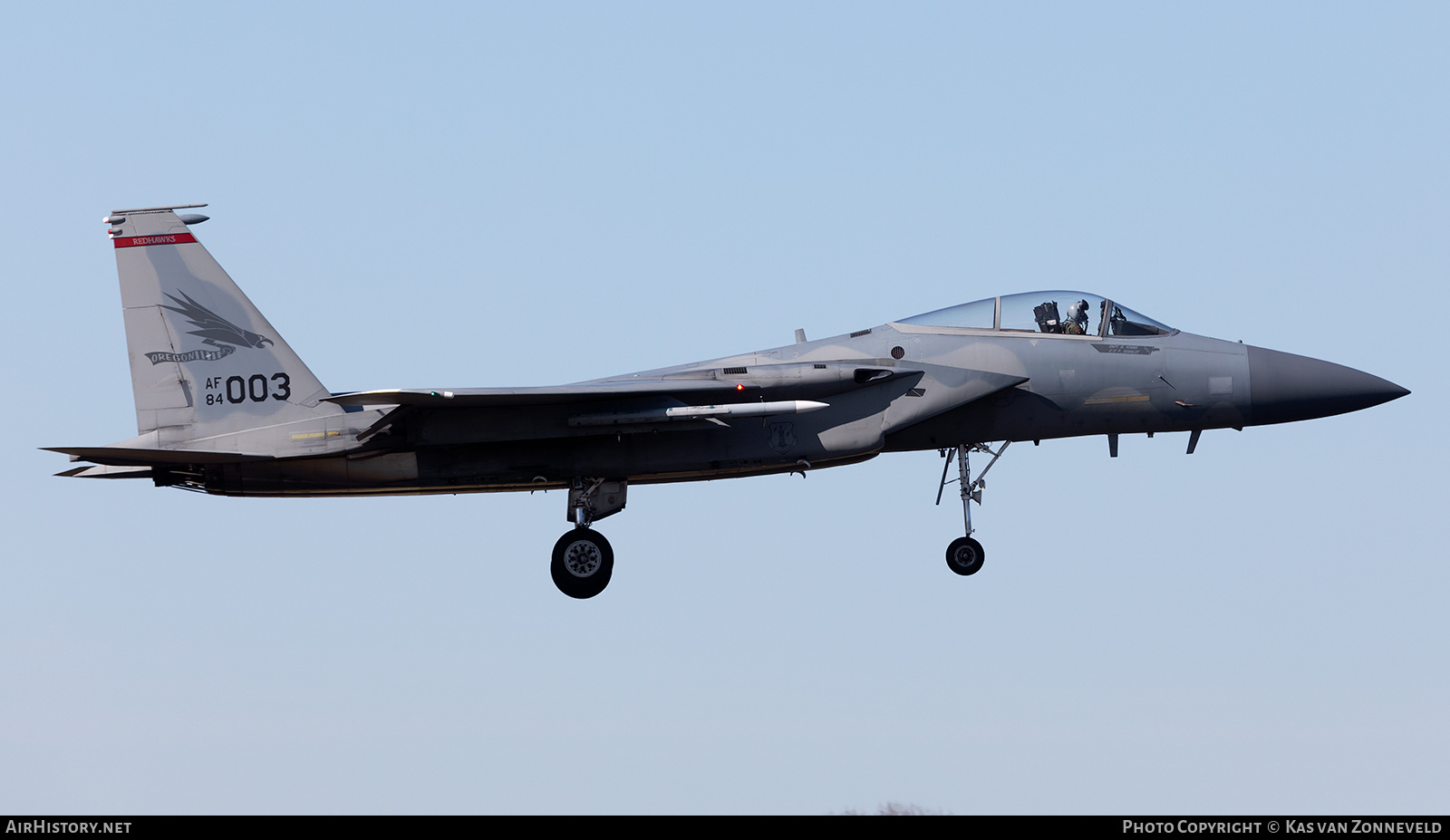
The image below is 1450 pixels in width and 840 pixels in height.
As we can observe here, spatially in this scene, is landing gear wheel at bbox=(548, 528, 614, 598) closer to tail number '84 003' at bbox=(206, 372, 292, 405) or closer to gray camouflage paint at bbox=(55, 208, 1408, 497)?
gray camouflage paint at bbox=(55, 208, 1408, 497)

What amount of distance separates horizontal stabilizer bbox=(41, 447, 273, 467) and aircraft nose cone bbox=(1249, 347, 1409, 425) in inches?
442

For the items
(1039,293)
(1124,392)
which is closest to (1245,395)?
(1124,392)

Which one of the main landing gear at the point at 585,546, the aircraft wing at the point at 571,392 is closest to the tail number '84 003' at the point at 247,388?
the aircraft wing at the point at 571,392

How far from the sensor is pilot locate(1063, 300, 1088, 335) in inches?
683

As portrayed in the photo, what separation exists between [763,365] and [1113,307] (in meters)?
4.23

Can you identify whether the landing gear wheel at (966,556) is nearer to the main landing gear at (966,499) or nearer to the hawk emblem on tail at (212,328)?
the main landing gear at (966,499)

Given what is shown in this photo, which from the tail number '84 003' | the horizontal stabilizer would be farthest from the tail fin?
the horizontal stabilizer

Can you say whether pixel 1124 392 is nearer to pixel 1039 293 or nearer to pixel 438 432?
pixel 1039 293

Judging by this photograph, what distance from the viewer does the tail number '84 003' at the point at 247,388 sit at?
54.9 ft

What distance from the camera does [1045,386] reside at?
17109 millimetres
